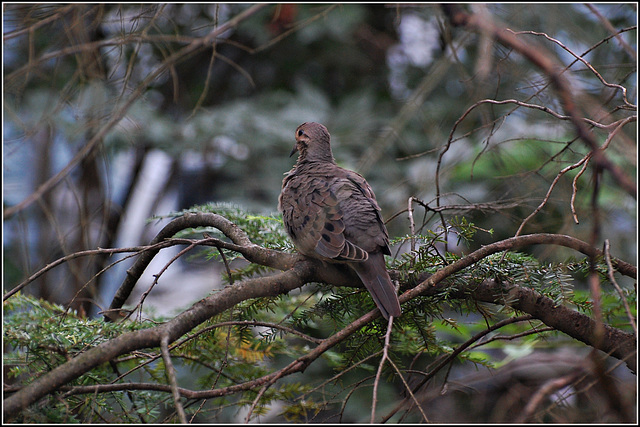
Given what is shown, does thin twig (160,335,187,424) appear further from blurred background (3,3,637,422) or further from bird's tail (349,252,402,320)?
blurred background (3,3,637,422)

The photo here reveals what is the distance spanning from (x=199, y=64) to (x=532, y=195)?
17.4 feet

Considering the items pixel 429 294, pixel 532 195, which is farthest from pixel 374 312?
pixel 532 195

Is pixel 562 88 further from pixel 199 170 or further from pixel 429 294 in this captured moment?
pixel 199 170

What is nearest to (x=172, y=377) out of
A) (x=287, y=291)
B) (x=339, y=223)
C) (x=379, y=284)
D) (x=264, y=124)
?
(x=287, y=291)

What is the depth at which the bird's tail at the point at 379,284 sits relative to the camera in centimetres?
204

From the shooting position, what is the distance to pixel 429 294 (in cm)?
207

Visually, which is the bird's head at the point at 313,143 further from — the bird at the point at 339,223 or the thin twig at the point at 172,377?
the thin twig at the point at 172,377

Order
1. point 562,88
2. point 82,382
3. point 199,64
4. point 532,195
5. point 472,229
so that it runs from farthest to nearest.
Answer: point 199,64 < point 532,195 < point 472,229 < point 82,382 < point 562,88

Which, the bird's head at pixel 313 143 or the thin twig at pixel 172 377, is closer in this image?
the thin twig at pixel 172 377

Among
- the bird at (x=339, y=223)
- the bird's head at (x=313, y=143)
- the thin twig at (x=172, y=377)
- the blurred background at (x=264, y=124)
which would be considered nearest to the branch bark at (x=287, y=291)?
the thin twig at (x=172, y=377)

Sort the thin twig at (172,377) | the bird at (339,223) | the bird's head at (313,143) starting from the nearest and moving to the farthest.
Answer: the thin twig at (172,377)
the bird at (339,223)
the bird's head at (313,143)

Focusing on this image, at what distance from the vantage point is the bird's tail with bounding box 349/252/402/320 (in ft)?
6.68

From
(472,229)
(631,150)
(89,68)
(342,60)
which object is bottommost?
(631,150)

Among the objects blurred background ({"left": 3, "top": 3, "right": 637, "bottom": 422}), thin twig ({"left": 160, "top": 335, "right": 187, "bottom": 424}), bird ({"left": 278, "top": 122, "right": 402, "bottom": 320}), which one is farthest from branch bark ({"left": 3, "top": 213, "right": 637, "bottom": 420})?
blurred background ({"left": 3, "top": 3, "right": 637, "bottom": 422})
